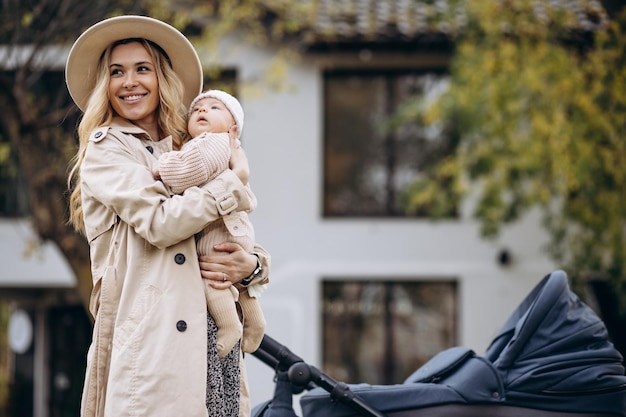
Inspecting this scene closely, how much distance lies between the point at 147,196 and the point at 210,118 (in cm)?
40

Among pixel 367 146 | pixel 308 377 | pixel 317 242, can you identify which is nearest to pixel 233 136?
pixel 308 377

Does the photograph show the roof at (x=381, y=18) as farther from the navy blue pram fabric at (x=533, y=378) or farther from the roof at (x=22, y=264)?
the navy blue pram fabric at (x=533, y=378)

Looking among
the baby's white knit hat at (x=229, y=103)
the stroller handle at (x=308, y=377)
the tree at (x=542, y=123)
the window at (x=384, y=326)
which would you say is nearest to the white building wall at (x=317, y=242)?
the window at (x=384, y=326)

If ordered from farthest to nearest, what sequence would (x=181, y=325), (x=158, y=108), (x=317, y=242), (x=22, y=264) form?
(x=22, y=264), (x=317, y=242), (x=158, y=108), (x=181, y=325)

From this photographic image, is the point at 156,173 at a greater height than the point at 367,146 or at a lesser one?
lesser

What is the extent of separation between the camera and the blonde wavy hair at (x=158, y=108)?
10.5 feet

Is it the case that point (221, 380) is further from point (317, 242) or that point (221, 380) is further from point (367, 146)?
point (367, 146)

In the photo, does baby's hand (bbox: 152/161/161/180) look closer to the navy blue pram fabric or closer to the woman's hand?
the woman's hand

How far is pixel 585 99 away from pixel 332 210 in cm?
403

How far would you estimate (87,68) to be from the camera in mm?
3297

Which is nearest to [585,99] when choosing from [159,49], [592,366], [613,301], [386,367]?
[613,301]

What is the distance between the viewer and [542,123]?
929 cm

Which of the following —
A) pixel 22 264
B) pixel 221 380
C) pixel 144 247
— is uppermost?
pixel 144 247

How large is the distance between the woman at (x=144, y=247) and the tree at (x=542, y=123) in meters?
6.49
